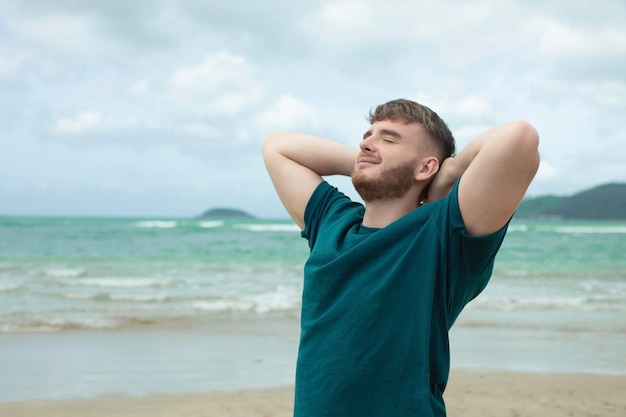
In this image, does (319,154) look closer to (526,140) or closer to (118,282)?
(526,140)

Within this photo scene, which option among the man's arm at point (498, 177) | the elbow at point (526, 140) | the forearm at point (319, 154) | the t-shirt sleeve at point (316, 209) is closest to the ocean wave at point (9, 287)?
the forearm at point (319, 154)

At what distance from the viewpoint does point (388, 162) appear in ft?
6.63

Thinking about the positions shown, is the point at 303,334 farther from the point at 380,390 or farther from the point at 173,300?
the point at 173,300

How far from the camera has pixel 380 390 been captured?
180 centimetres

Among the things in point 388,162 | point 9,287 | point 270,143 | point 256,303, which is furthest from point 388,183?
point 9,287

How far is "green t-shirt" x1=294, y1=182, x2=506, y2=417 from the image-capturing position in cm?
180

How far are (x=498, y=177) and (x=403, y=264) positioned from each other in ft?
1.19

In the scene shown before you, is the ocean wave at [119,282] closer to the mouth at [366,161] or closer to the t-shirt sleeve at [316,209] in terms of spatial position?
the t-shirt sleeve at [316,209]

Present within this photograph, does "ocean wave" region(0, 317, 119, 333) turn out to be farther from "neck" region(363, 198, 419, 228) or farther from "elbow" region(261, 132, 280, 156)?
"neck" region(363, 198, 419, 228)

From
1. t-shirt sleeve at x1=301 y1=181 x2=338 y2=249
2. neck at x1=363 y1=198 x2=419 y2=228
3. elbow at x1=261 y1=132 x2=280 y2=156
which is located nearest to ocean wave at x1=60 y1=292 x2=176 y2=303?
elbow at x1=261 y1=132 x2=280 y2=156

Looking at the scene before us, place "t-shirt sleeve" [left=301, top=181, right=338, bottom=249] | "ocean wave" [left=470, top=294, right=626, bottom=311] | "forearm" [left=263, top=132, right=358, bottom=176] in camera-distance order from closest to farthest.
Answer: "t-shirt sleeve" [left=301, top=181, right=338, bottom=249], "forearm" [left=263, top=132, right=358, bottom=176], "ocean wave" [left=470, top=294, right=626, bottom=311]

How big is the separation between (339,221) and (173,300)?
908 centimetres

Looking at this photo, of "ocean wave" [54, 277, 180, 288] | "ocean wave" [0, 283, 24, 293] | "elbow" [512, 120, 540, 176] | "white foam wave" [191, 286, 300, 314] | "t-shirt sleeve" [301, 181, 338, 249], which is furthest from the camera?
"ocean wave" [54, 277, 180, 288]

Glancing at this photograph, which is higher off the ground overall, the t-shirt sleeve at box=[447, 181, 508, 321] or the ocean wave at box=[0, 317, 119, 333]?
the t-shirt sleeve at box=[447, 181, 508, 321]
